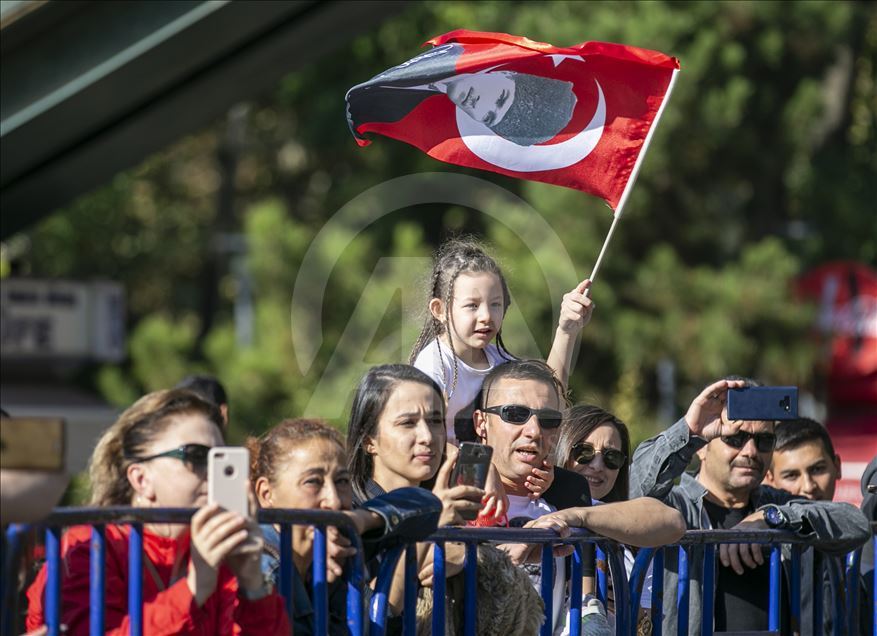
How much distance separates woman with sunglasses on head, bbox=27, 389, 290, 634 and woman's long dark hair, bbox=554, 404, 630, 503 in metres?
1.85

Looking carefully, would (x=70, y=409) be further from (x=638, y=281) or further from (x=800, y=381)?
(x=800, y=381)

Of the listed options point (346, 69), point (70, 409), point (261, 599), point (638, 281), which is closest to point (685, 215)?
point (638, 281)

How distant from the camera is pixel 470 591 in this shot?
4332 mm

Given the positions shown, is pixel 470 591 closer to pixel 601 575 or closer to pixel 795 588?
pixel 601 575

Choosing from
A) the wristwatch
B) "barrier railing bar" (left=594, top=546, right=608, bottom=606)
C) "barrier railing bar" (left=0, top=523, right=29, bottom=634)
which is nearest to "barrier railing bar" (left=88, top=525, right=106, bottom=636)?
"barrier railing bar" (left=0, top=523, right=29, bottom=634)

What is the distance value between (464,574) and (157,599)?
109 centimetres

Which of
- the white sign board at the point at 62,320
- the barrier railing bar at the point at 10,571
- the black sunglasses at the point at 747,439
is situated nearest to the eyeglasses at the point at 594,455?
the black sunglasses at the point at 747,439

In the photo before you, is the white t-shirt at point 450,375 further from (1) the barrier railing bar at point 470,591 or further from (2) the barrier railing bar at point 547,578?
(1) the barrier railing bar at point 470,591

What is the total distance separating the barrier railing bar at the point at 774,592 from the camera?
→ 5305 mm

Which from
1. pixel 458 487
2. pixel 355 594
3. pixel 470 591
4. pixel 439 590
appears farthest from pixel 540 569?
pixel 355 594

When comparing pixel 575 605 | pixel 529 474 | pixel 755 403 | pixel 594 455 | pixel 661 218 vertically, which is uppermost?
pixel 661 218

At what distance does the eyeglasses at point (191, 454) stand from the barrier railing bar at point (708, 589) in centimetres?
198

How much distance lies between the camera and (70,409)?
18141mm

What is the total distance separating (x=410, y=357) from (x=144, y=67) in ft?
9.88
